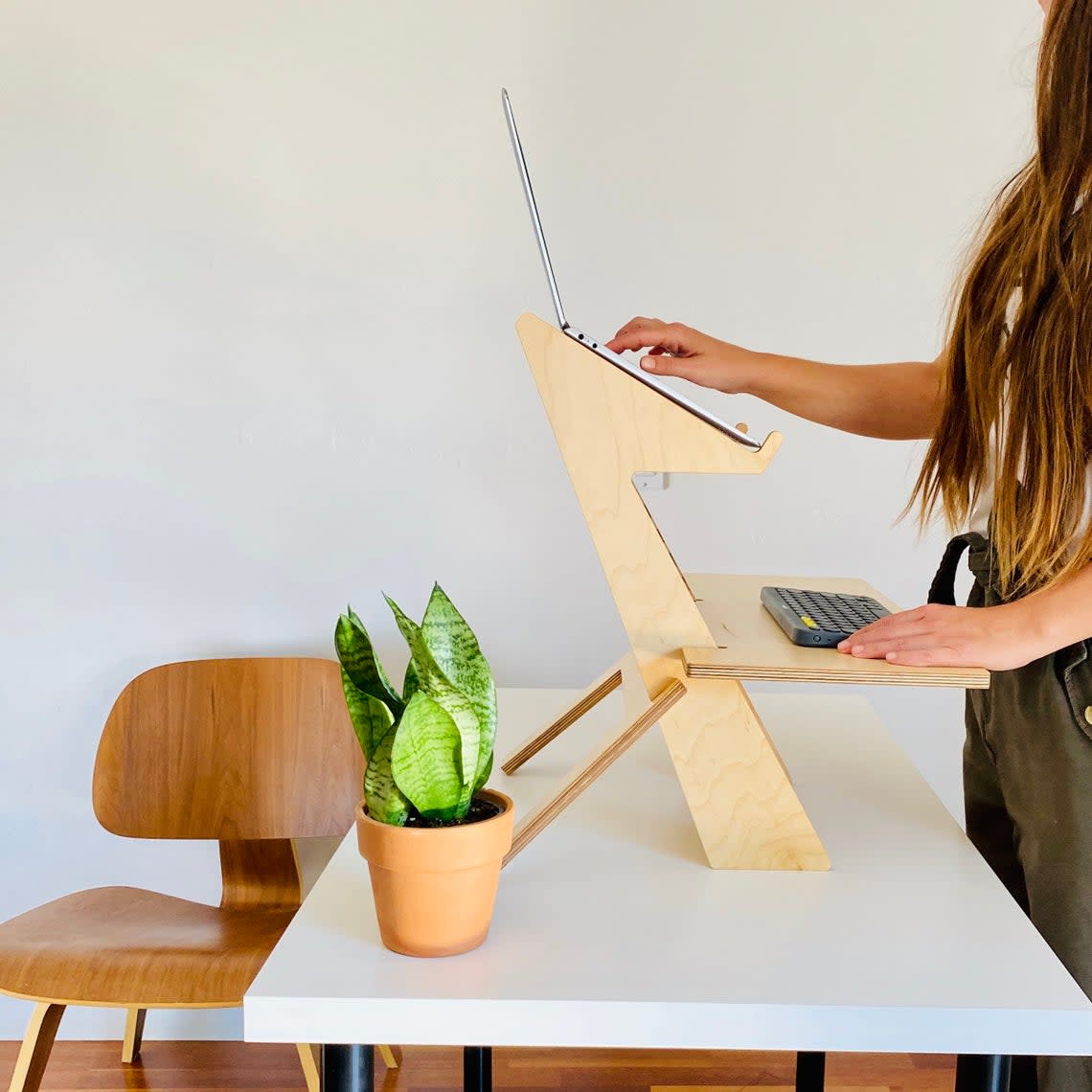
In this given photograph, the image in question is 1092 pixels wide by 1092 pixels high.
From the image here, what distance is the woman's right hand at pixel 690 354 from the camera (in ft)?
4.30

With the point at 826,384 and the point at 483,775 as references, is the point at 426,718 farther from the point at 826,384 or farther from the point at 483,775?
the point at 826,384

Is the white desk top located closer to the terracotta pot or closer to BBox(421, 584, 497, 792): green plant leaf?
the terracotta pot

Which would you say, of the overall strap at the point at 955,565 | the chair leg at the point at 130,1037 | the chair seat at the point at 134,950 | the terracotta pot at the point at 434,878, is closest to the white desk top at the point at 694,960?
the terracotta pot at the point at 434,878

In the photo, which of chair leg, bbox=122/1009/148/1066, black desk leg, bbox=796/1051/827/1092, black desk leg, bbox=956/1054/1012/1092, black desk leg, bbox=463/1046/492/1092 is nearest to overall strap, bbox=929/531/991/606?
black desk leg, bbox=956/1054/1012/1092

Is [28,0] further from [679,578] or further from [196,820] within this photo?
[679,578]

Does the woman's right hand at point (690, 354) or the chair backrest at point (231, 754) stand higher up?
the woman's right hand at point (690, 354)

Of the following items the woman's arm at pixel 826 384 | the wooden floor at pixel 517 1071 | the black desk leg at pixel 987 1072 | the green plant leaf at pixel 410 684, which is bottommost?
the wooden floor at pixel 517 1071

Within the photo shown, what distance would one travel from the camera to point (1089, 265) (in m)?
1.05

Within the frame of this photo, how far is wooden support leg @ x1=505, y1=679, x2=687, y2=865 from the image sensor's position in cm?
100

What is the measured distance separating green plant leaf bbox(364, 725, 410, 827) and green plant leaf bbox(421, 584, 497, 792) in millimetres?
61

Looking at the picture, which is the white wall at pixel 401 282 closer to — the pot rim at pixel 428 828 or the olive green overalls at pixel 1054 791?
the olive green overalls at pixel 1054 791

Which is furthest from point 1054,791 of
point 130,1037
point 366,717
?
point 130,1037

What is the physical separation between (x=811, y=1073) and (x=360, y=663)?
0.97m

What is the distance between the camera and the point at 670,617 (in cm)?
109
